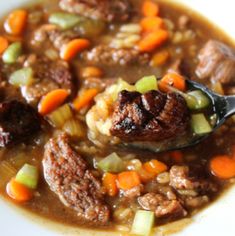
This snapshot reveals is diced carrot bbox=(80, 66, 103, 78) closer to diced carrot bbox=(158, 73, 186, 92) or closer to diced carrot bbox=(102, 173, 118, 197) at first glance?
diced carrot bbox=(158, 73, 186, 92)

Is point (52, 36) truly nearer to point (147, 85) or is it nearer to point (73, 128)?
point (73, 128)

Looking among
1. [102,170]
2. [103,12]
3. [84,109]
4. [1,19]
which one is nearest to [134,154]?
[102,170]

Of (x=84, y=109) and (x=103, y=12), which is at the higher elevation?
(x=103, y=12)

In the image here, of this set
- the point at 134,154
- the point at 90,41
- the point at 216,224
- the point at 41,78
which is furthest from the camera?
the point at 90,41

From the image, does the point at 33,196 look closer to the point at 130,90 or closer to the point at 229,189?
the point at 130,90

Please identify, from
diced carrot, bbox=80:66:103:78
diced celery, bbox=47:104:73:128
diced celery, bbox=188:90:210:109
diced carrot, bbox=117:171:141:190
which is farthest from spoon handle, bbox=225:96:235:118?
diced celery, bbox=47:104:73:128

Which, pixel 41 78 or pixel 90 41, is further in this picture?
pixel 90 41
